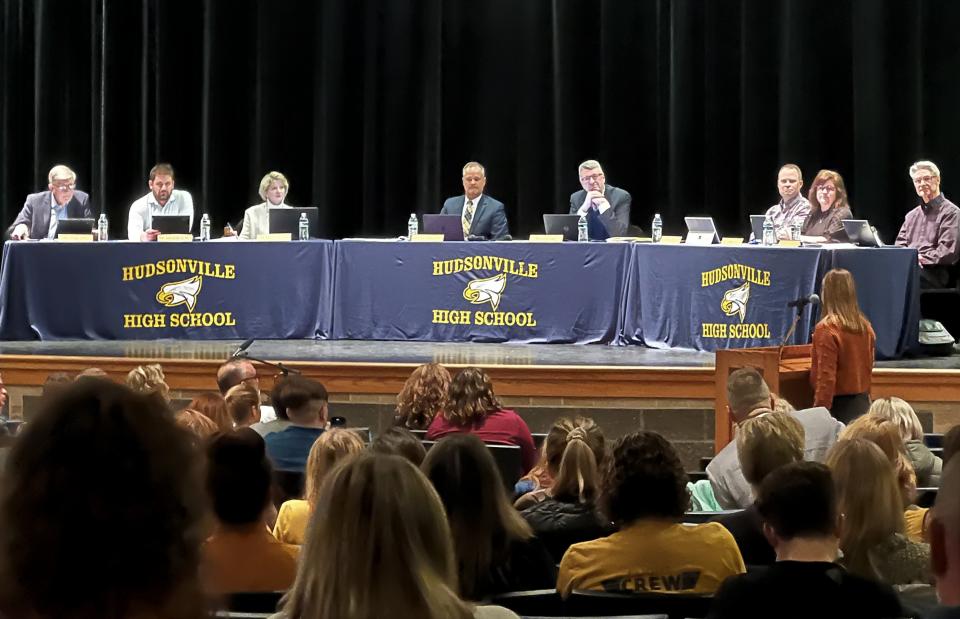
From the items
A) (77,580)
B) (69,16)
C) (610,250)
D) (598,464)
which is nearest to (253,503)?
(598,464)

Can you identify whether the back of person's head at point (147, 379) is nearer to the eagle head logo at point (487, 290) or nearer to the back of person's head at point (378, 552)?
the back of person's head at point (378, 552)

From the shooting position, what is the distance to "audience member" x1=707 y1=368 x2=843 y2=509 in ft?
15.4

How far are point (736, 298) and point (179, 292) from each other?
3900 mm

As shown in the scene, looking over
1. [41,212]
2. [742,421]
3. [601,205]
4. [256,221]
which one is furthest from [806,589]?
[41,212]

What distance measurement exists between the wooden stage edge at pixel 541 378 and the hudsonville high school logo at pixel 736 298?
36.2 inches

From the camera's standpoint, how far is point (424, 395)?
579 cm

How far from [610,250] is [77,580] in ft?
27.9

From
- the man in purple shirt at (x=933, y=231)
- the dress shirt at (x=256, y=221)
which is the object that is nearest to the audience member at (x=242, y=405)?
the dress shirt at (x=256, y=221)

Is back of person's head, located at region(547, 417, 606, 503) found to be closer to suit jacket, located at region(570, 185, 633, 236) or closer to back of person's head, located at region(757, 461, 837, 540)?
back of person's head, located at region(757, 461, 837, 540)

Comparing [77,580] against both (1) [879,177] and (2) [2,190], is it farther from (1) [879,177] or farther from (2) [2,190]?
(2) [2,190]

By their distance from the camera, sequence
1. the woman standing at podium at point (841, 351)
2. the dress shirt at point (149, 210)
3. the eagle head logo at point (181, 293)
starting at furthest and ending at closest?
the dress shirt at point (149, 210)
the eagle head logo at point (181, 293)
the woman standing at podium at point (841, 351)

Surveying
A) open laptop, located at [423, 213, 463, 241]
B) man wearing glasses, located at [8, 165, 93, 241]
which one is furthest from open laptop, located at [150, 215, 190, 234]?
open laptop, located at [423, 213, 463, 241]

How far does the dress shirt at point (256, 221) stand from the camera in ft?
34.3

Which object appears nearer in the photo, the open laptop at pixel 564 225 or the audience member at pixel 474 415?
the audience member at pixel 474 415
